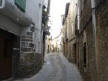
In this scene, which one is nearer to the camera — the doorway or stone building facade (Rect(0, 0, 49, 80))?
stone building facade (Rect(0, 0, 49, 80))

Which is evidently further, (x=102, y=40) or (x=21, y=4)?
(x=21, y=4)

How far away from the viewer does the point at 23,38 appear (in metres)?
11.7

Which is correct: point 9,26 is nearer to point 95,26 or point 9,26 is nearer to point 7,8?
point 7,8

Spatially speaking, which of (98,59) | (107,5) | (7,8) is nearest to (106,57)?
(98,59)

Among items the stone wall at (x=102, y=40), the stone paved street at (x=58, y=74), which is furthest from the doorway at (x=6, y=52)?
the stone wall at (x=102, y=40)

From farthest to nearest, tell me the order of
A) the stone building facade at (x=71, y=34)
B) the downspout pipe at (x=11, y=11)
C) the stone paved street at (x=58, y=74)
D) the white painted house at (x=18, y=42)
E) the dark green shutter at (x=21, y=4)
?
the stone building facade at (x=71, y=34) → the stone paved street at (x=58, y=74) → the dark green shutter at (x=21, y=4) → the white painted house at (x=18, y=42) → the downspout pipe at (x=11, y=11)

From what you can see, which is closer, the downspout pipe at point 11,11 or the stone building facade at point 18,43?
the downspout pipe at point 11,11

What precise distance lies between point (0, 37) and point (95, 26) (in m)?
4.61

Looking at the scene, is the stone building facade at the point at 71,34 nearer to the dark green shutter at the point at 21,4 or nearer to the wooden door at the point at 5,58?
the dark green shutter at the point at 21,4

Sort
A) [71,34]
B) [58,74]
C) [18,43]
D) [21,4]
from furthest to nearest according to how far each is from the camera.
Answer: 1. [71,34]
2. [58,74]
3. [18,43]
4. [21,4]

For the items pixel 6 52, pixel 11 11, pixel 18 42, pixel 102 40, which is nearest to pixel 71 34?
pixel 18 42

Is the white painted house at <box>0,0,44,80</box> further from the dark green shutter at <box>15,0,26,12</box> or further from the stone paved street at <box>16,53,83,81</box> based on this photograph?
the stone paved street at <box>16,53,83,81</box>

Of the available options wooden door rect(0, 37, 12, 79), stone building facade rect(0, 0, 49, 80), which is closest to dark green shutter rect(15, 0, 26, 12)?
stone building facade rect(0, 0, 49, 80)

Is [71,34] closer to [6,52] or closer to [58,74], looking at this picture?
[58,74]
